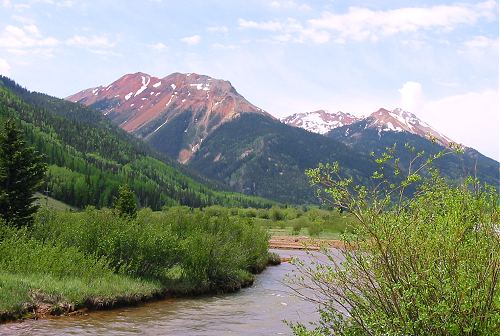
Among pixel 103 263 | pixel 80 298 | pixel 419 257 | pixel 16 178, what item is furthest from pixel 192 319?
pixel 419 257

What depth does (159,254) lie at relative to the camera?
3847 cm

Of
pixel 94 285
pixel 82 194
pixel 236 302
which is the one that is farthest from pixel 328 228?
pixel 82 194

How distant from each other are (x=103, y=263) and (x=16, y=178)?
528 inches

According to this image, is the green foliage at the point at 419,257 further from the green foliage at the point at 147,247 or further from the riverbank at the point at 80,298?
the green foliage at the point at 147,247

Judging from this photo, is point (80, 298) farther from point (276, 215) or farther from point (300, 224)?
point (276, 215)

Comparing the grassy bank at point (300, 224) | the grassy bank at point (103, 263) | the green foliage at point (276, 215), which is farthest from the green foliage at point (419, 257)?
the green foliage at point (276, 215)

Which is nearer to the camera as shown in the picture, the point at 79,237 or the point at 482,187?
the point at 482,187

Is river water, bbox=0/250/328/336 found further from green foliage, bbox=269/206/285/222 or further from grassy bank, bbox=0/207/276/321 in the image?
green foliage, bbox=269/206/285/222

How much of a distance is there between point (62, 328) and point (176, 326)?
5.99 metres

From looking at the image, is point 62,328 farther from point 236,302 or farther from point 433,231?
point 433,231

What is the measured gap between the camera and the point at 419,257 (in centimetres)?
1052

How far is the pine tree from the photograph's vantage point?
41.2m

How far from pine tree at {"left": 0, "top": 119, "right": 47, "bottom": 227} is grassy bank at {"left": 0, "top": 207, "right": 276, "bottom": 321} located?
1.58 meters

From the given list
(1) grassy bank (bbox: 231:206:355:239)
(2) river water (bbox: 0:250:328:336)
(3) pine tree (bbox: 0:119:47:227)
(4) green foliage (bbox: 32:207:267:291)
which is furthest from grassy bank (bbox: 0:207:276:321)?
(1) grassy bank (bbox: 231:206:355:239)
